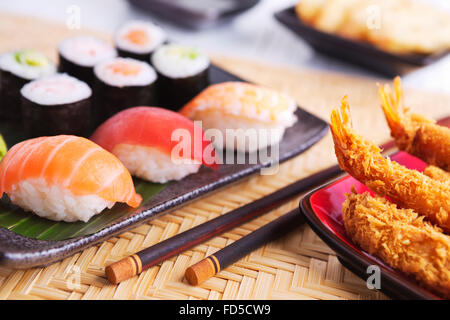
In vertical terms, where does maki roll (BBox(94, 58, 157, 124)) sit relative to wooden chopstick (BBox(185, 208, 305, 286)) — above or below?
above

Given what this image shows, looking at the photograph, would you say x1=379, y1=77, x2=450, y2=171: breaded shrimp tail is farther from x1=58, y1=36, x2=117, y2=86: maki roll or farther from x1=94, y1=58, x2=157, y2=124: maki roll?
x1=58, y1=36, x2=117, y2=86: maki roll

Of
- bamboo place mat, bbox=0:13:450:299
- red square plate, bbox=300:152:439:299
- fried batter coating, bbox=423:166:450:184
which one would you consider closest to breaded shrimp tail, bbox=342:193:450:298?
red square plate, bbox=300:152:439:299

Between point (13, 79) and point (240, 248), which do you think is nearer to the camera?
point (240, 248)

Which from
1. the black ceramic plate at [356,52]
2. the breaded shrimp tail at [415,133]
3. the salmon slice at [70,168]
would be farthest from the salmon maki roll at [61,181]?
the black ceramic plate at [356,52]

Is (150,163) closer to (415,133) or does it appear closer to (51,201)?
(51,201)

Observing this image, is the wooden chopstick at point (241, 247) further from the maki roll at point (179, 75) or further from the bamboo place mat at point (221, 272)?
the maki roll at point (179, 75)

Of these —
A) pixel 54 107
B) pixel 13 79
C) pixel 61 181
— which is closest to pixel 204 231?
pixel 61 181

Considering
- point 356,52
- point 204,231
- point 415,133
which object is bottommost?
point 356,52
